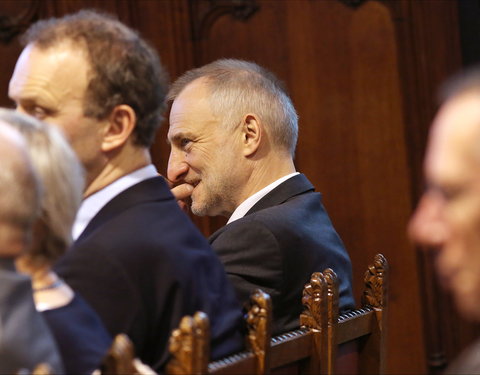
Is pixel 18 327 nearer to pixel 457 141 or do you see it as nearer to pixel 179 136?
pixel 457 141

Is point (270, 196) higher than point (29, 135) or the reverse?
the reverse

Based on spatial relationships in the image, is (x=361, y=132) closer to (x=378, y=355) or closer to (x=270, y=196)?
(x=270, y=196)

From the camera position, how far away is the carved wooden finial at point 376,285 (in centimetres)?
254

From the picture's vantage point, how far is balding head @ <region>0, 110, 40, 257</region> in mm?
1556

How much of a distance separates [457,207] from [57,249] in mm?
715

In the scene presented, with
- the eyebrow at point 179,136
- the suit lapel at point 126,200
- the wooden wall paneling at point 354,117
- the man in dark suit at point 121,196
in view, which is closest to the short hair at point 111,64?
the man in dark suit at point 121,196

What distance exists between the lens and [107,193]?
2.12m

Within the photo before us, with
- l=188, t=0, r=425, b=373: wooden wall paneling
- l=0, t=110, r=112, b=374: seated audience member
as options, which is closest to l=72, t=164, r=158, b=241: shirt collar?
l=0, t=110, r=112, b=374: seated audience member

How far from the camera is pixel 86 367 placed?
68.8 inches

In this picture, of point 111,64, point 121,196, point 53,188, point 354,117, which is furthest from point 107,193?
point 354,117

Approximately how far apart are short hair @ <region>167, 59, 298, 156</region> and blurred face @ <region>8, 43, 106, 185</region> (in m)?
1.01

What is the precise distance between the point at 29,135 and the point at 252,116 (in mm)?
1412

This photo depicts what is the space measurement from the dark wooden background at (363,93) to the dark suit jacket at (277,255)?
7.71 feet

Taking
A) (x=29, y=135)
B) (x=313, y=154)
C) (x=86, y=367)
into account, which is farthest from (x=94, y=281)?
(x=313, y=154)
